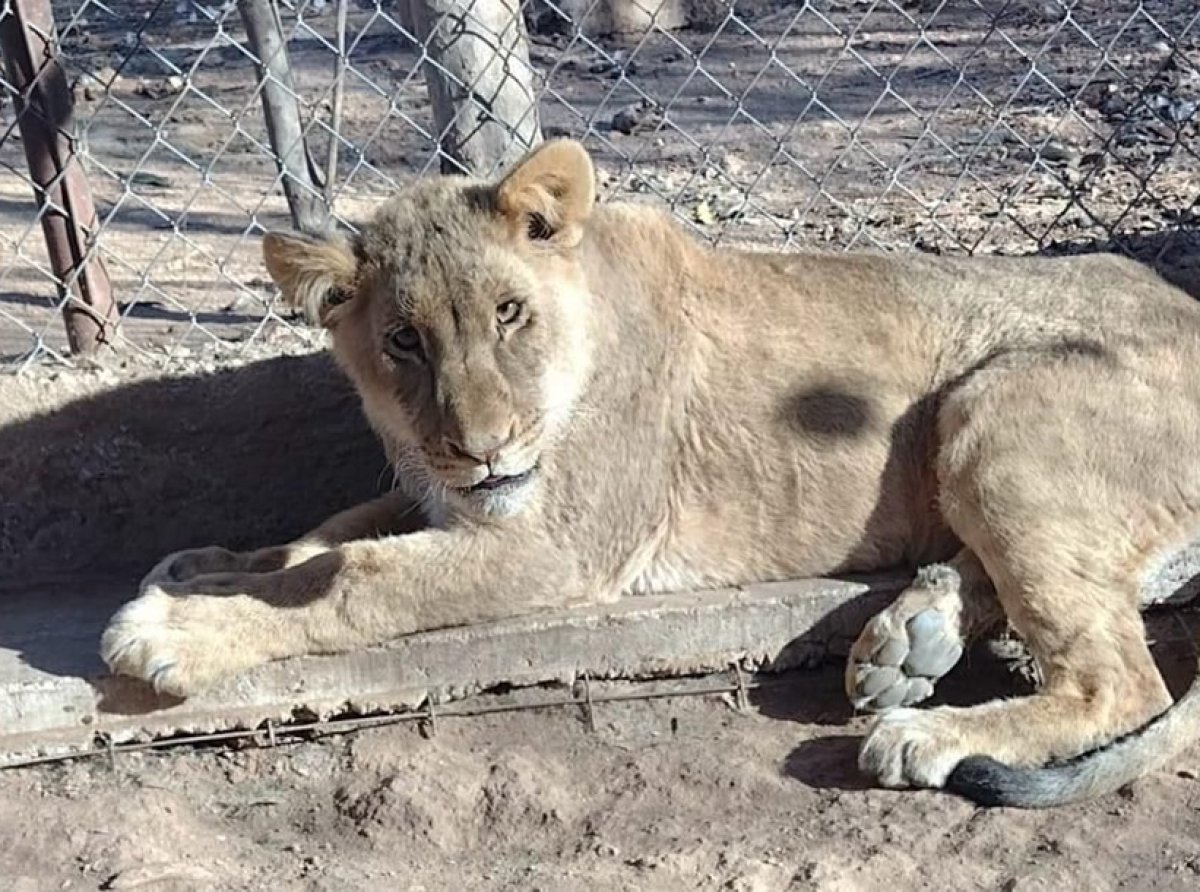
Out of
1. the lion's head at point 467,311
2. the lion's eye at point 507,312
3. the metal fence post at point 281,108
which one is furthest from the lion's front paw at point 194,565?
the metal fence post at point 281,108

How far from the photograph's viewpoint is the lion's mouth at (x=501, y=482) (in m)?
4.64

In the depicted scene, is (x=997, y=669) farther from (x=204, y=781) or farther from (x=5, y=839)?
(x=5, y=839)

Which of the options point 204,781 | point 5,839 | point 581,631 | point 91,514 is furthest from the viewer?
point 91,514

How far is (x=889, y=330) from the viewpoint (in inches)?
205

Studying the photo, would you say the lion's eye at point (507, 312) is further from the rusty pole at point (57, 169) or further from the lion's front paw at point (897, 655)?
the rusty pole at point (57, 169)

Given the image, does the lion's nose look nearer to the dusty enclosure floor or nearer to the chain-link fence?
the dusty enclosure floor

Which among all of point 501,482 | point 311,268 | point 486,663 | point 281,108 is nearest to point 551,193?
point 311,268

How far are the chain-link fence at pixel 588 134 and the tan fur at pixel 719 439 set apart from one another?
1.24 m

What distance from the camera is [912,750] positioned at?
175 inches

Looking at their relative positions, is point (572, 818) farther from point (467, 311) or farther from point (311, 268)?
point (311, 268)

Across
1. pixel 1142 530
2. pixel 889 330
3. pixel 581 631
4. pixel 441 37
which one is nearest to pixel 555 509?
pixel 581 631

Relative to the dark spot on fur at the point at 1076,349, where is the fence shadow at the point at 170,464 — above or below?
below

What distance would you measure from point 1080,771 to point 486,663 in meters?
1.60

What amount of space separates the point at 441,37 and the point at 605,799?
2851 mm
